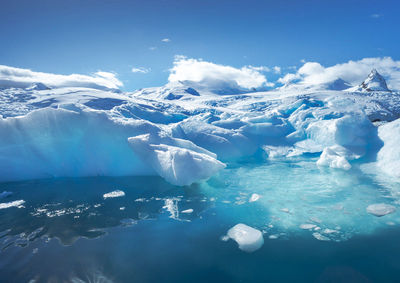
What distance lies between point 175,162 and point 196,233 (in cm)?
185

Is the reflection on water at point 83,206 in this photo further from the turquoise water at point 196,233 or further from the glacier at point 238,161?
the glacier at point 238,161

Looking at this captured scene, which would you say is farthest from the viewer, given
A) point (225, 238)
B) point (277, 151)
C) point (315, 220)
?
point (277, 151)

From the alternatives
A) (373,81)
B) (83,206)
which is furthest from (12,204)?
(373,81)

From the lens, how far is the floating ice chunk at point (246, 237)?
2.71 m

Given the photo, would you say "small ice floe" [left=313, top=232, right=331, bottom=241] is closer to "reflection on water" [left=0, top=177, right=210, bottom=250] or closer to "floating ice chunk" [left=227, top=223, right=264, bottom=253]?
"floating ice chunk" [left=227, top=223, right=264, bottom=253]

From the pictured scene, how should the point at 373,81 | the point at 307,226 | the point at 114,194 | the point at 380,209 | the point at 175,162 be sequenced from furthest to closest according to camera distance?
the point at 373,81 → the point at 175,162 → the point at 114,194 → the point at 380,209 → the point at 307,226

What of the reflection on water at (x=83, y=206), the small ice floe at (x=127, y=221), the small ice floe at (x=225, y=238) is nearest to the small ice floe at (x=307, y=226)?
the small ice floe at (x=225, y=238)

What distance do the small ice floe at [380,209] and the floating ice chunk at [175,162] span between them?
8.98 ft

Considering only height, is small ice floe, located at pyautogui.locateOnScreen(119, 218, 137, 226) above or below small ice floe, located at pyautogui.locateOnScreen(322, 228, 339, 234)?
below

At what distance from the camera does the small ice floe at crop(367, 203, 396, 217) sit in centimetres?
348

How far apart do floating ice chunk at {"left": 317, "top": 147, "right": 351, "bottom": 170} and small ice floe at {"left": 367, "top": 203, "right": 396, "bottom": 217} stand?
2686 millimetres

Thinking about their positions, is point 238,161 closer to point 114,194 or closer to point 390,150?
point 390,150

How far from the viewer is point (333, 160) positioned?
6.63 metres

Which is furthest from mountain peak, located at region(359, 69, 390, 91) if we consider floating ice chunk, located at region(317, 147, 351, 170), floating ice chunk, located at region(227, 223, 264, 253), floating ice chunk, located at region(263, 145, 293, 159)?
floating ice chunk, located at region(227, 223, 264, 253)
